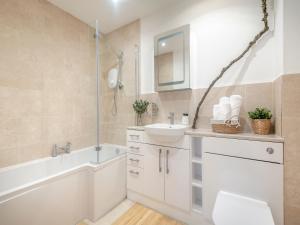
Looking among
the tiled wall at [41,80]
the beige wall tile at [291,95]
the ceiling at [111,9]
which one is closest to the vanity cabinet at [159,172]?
the beige wall tile at [291,95]

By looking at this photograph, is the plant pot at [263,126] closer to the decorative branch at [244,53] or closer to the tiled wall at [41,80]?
the decorative branch at [244,53]

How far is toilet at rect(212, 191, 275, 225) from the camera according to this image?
971mm

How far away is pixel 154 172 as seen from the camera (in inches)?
68.1

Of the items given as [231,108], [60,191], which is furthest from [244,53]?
[60,191]

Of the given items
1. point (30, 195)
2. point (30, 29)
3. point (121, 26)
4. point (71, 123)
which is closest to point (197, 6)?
point (121, 26)

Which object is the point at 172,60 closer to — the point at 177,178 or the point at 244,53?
the point at 244,53

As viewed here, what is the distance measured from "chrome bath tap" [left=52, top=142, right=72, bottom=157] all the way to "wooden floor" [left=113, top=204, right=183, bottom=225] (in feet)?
3.86

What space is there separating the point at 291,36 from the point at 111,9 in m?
2.08

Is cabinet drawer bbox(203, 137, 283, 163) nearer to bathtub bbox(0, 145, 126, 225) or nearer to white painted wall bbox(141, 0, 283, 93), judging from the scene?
white painted wall bbox(141, 0, 283, 93)

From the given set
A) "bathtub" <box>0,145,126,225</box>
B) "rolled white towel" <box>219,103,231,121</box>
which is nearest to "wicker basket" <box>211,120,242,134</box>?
"rolled white towel" <box>219,103,231,121</box>

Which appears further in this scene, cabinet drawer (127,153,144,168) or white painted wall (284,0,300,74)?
cabinet drawer (127,153,144,168)

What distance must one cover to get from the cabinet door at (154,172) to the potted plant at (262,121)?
949mm

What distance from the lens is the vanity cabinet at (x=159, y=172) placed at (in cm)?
154

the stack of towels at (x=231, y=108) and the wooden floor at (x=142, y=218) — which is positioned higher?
the stack of towels at (x=231, y=108)
